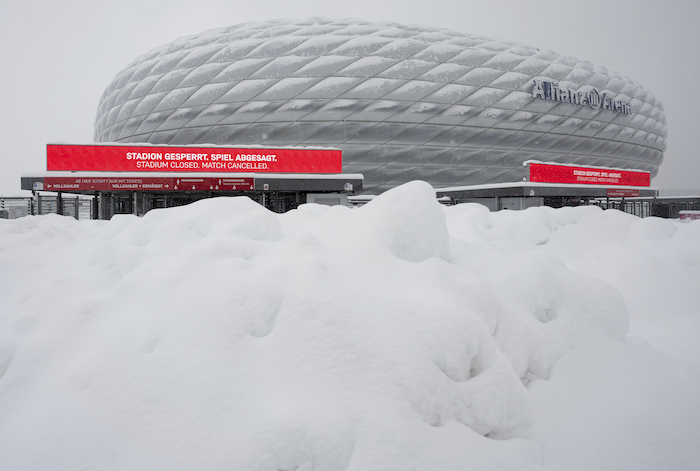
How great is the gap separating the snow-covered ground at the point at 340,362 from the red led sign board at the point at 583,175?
15.4 meters

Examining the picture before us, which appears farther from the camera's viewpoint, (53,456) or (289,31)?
(289,31)

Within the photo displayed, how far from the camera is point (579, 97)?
70.9ft

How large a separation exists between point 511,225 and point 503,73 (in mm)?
17822

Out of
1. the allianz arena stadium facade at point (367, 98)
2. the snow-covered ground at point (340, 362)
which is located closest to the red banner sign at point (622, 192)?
the allianz arena stadium facade at point (367, 98)

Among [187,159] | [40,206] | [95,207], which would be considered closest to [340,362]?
[187,159]

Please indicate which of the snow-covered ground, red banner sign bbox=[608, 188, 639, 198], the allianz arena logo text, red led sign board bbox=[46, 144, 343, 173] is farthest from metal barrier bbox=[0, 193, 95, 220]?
red banner sign bbox=[608, 188, 639, 198]

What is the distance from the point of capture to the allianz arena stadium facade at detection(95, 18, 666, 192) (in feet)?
59.9

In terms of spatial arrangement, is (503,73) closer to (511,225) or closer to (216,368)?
(511,225)

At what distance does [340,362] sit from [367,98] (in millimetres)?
18290

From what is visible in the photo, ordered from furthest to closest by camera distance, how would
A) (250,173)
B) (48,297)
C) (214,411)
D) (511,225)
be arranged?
(250,173) → (511,225) → (48,297) → (214,411)

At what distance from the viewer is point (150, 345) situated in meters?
1.66

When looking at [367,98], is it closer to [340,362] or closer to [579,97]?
[579,97]

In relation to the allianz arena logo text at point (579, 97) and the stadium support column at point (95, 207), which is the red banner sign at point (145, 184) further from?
the allianz arena logo text at point (579, 97)

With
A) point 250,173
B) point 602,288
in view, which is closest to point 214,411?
point 602,288
